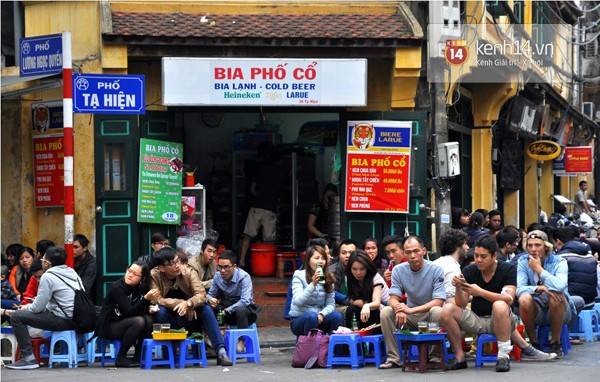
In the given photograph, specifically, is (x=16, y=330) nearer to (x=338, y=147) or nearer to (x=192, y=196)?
(x=192, y=196)

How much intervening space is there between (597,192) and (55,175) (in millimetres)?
28221

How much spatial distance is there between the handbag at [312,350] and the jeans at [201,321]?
101 centimetres

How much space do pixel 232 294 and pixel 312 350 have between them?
1.76m

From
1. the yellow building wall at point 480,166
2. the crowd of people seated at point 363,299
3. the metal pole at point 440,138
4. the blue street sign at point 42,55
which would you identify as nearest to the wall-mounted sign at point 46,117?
the blue street sign at point 42,55

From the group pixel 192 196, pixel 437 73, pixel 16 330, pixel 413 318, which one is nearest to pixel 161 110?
pixel 192 196

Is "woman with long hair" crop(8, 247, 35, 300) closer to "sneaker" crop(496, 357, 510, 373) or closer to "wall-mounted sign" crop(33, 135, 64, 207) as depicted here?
"wall-mounted sign" crop(33, 135, 64, 207)

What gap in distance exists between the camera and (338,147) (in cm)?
1830

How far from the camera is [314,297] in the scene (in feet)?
43.0

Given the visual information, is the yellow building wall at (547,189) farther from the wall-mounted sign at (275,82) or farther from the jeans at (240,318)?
the jeans at (240,318)

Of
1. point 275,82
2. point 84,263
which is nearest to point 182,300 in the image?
point 84,263

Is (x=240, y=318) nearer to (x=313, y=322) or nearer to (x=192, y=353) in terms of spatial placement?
(x=192, y=353)

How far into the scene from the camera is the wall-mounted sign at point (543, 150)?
2795 centimetres

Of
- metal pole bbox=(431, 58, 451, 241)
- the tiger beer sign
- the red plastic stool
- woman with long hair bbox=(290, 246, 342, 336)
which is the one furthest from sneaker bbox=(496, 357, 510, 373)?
the tiger beer sign

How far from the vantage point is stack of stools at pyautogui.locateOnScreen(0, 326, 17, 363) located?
13.2 meters
